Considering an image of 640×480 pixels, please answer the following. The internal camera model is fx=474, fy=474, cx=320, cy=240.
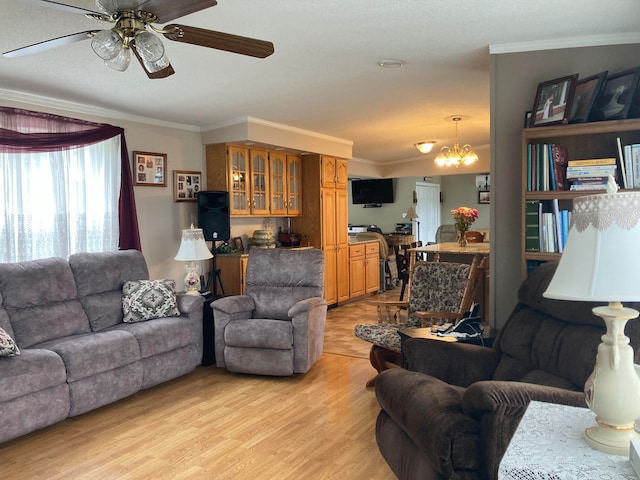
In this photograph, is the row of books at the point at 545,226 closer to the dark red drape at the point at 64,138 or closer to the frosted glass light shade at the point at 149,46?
the frosted glass light shade at the point at 149,46

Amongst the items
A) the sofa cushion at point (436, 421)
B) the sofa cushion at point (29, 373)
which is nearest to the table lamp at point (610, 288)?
the sofa cushion at point (436, 421)

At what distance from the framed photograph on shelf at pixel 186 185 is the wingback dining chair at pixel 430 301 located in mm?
2652

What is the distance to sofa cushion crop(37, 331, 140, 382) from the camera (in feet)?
10.2

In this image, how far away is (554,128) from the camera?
2789mm

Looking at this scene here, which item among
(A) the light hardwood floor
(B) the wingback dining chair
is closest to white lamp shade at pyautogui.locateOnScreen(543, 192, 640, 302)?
(A) the light hardwood floor

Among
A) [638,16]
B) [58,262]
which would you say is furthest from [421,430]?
[58,262]

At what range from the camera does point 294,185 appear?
255 inches

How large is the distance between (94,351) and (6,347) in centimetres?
52

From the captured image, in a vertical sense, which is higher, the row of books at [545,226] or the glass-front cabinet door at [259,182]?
the glass-front cabinet door at [259,182]

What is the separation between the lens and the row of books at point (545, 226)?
2.84 metres

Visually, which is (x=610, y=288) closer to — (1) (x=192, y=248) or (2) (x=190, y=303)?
(2) (x=190, y=303)

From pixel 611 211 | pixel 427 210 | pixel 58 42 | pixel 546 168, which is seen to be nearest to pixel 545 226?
pixel 546 168

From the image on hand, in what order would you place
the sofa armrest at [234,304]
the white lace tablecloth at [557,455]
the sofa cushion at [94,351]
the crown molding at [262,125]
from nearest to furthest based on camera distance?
the white lace tablecloth at [557,455]
the sofa cushion at [94,351]
the sofa armrest at [234,304]
the crown molding at [262,125]

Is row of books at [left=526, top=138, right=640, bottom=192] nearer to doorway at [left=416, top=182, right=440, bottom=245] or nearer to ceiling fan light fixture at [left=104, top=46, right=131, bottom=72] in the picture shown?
ceiling fan light fixture at [left=104, top=46, right=131, bottom=72]
